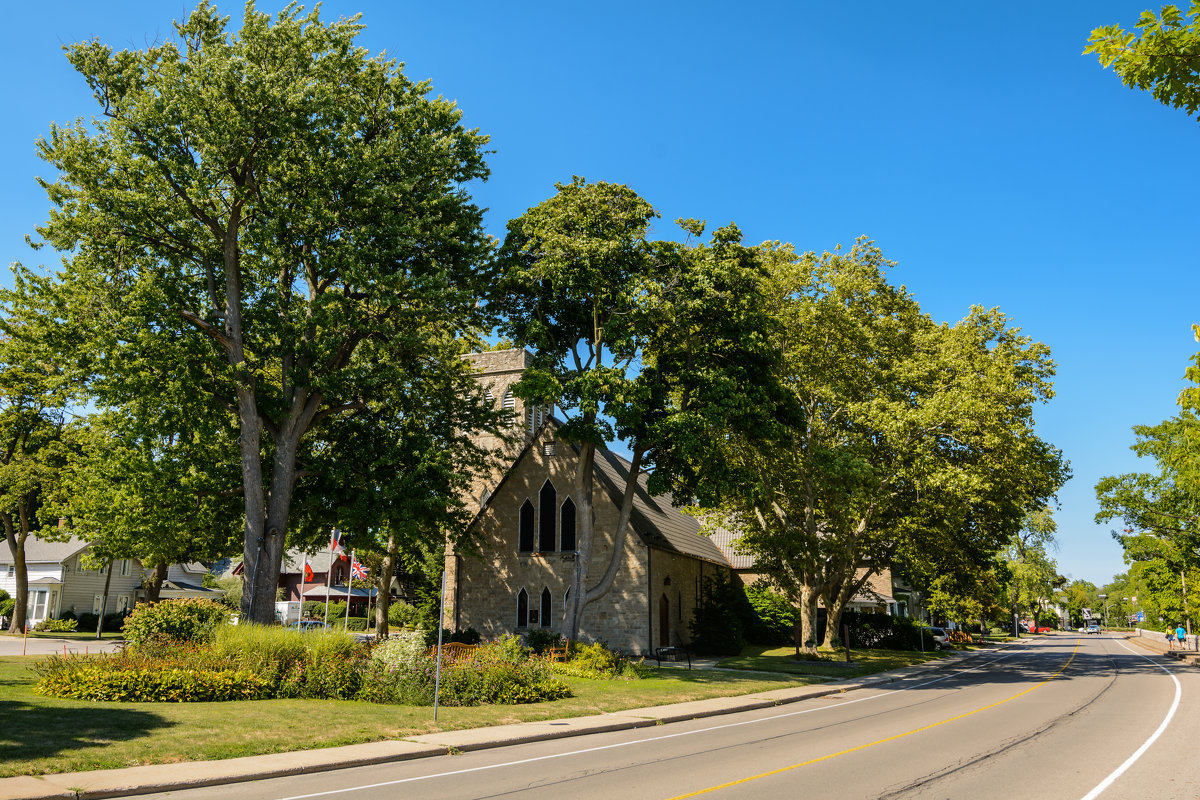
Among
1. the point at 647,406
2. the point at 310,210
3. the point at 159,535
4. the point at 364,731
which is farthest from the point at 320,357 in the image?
the point at 364,731

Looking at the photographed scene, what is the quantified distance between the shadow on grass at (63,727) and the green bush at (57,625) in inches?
1366

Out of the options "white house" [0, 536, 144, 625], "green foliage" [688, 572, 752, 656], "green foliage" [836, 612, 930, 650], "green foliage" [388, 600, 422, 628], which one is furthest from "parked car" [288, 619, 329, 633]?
"green foliage" [836, 612, 930, 650]

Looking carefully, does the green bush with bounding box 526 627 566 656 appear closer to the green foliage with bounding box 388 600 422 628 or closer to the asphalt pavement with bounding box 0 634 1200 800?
the asphalt pavement with bounding box 0 634 1200 800

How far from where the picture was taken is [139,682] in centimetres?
1538

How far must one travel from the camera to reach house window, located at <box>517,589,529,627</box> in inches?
1430

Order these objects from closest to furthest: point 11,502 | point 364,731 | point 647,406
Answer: point 364,731, point 647,406, point 11,502

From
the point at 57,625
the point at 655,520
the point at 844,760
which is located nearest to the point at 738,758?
the point at 844,760

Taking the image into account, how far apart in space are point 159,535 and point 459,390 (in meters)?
12.3

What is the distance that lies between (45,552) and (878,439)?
50599 millimetres

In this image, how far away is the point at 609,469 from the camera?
135 ft

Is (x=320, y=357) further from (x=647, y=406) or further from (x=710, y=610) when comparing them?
(x=710, y=610)

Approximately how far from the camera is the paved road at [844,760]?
977 centimetres

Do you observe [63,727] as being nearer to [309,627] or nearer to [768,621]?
[309,627]

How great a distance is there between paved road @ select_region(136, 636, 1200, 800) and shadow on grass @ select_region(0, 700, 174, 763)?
266 cm
